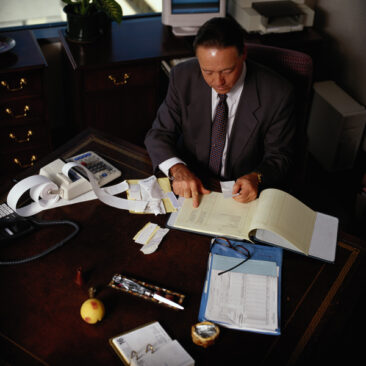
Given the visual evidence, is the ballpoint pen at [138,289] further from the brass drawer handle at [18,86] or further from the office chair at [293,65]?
the brass drawer handle at [18,86]

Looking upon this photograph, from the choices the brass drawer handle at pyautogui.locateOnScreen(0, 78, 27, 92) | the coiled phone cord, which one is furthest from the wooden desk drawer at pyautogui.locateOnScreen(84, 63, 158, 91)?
the coiled phone cord

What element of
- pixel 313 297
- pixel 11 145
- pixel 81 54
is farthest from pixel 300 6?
pixel 313 297

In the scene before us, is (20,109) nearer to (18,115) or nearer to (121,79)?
(18,115)

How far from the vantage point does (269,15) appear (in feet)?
10.3

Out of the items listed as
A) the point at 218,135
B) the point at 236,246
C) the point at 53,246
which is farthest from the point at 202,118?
the point at 53,246

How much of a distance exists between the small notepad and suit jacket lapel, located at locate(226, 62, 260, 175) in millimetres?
1050

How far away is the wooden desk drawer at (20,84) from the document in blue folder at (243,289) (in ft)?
5.78

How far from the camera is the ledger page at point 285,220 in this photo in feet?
5.24

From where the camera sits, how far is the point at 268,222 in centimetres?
159

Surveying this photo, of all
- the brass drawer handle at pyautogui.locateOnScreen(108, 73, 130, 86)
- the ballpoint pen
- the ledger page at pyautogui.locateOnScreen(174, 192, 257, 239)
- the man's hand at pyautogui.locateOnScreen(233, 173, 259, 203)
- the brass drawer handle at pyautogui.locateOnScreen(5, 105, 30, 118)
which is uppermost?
the man's hand at pyautogui.locateOnScreen(233, 173, 259, 203)

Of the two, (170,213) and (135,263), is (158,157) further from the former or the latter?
(135,263)

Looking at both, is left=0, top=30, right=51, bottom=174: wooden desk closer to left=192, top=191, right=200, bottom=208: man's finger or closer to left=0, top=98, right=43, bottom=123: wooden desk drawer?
left=0, top=98, right=43, bottom=123: wooden desk drawer

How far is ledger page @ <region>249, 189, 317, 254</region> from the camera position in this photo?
1.60 meters

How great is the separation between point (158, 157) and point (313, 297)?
0.86m
